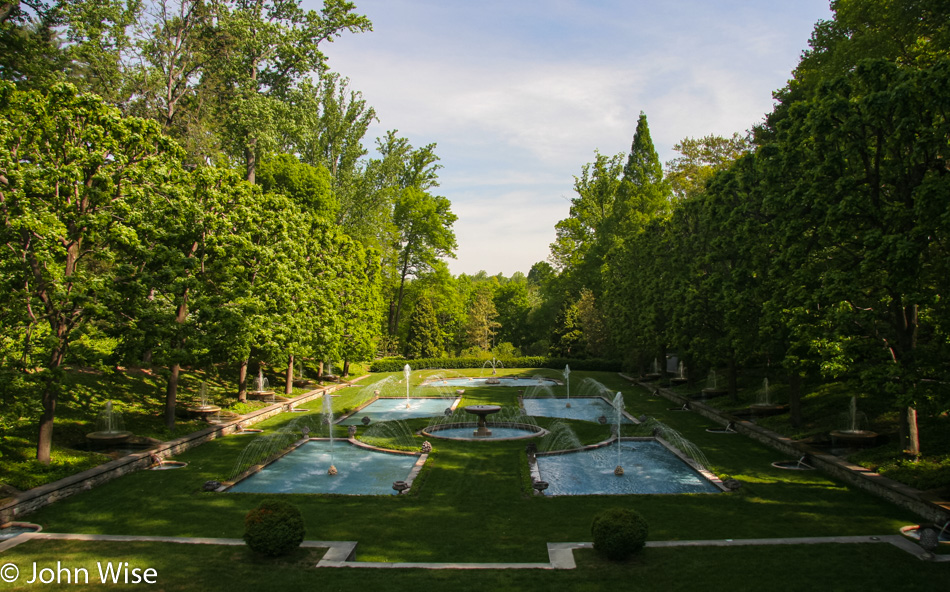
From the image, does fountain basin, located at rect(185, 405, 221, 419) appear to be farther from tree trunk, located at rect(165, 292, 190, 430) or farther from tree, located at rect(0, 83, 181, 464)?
tree, located at rect(0, 83, 181, 464)

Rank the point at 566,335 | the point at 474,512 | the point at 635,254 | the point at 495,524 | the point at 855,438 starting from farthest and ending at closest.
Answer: the point at 566,335 < the point at 635,254 < the point at 855,438 < the point at 474,512 < the point at 495,524

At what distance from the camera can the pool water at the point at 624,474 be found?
51.5 ft

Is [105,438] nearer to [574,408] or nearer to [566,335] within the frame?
[574,408]

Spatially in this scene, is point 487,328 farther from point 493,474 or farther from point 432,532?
point 432,532

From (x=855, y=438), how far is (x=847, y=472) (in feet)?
8.09

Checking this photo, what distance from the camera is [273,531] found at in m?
10.1

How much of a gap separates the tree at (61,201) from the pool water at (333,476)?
5.90 metres

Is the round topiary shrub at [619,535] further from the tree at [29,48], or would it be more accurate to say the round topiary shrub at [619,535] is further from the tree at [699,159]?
the tree at [699,159]

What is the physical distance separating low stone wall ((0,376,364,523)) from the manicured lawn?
0.38 metres

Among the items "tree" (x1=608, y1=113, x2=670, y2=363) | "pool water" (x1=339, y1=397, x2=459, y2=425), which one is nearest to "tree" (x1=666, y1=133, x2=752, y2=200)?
"tree" (x1=608, y1=113, x2=670, y2=363)

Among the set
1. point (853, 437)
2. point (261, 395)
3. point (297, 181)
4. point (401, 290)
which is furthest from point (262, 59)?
point (853, 437)

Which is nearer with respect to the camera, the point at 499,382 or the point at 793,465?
the point at 793,465

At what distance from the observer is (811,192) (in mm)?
16078

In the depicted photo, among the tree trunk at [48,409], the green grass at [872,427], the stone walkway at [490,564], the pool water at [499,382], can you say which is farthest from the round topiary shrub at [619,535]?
the pool water at [499,382]
